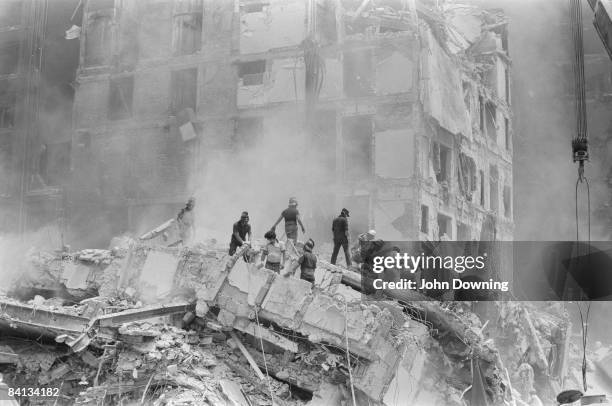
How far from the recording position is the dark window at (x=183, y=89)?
89.9 feet

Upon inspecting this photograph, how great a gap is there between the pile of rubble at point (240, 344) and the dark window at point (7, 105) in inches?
695

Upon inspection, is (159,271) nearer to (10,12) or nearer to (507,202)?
(507,202)

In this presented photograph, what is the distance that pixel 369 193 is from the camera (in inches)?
948

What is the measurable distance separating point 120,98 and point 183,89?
8.28 ft

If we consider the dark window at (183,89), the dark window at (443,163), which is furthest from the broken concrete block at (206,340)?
the dark window at (183,89)

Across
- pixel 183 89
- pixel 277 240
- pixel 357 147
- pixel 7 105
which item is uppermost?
pixel 183 89

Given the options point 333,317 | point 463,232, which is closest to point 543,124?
point 463,232

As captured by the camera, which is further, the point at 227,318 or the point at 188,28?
the point at 188,28

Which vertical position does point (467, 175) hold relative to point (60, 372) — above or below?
above

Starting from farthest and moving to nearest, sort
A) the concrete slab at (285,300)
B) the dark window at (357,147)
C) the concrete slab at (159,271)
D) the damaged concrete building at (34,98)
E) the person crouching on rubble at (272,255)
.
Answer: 1. the damaged concrete building at (34,98)
2. the dark window at (357,147)
3. the concrete slab at (159,271)
4. the person crouching on rubble at (272,255)
5. the concrete slab at (285,300)

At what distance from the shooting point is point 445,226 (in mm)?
25344

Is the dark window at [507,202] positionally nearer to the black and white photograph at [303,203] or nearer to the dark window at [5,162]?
the black and white photograph at [303,203]

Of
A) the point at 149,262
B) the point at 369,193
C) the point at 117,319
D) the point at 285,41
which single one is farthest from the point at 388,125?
the point at 117,319

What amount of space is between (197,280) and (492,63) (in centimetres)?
1833
